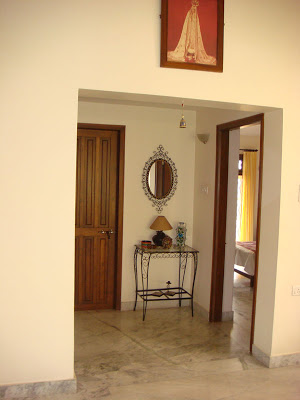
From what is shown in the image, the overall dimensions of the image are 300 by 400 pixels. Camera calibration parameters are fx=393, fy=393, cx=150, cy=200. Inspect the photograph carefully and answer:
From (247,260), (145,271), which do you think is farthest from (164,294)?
(247,260)

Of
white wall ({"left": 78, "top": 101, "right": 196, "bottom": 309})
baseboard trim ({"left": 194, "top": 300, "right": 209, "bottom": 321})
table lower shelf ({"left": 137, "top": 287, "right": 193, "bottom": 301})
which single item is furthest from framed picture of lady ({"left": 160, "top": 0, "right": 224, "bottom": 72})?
baseboard trim ({"left": 194, "top": 300, "right": 209, "bottom": 321})

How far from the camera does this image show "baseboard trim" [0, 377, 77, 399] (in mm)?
2795

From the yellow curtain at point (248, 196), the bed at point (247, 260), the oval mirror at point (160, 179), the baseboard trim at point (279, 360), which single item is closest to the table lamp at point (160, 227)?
the oval mirror at point (160, 179)

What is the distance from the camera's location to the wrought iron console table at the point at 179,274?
15.7 feet

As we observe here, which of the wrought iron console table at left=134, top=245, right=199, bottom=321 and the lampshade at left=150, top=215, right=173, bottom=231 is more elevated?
the lampshade at left=150, top=215, right=173, bottom=231

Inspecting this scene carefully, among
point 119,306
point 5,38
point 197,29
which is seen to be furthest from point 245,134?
point 5,38

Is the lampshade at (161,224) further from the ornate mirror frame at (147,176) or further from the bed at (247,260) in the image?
the bed at (247,260)

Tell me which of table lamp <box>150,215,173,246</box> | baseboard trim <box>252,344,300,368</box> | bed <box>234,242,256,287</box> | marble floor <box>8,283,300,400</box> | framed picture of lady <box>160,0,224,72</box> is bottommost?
marble floor <box>8,283,300,400</box>

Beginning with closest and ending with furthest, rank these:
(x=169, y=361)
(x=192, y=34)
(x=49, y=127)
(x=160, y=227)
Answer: (x=49, y=127) → (x=192, y=34) → (x=169, y=361) → (x=160, y=227)

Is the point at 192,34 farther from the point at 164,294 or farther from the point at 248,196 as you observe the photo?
the point at 248,196

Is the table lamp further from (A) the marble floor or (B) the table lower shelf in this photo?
(A) the marble floor

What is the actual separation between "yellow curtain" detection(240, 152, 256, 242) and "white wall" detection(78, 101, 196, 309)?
3.53 m

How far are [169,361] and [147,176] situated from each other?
89.4 inches

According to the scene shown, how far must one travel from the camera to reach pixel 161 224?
478 centimetres
